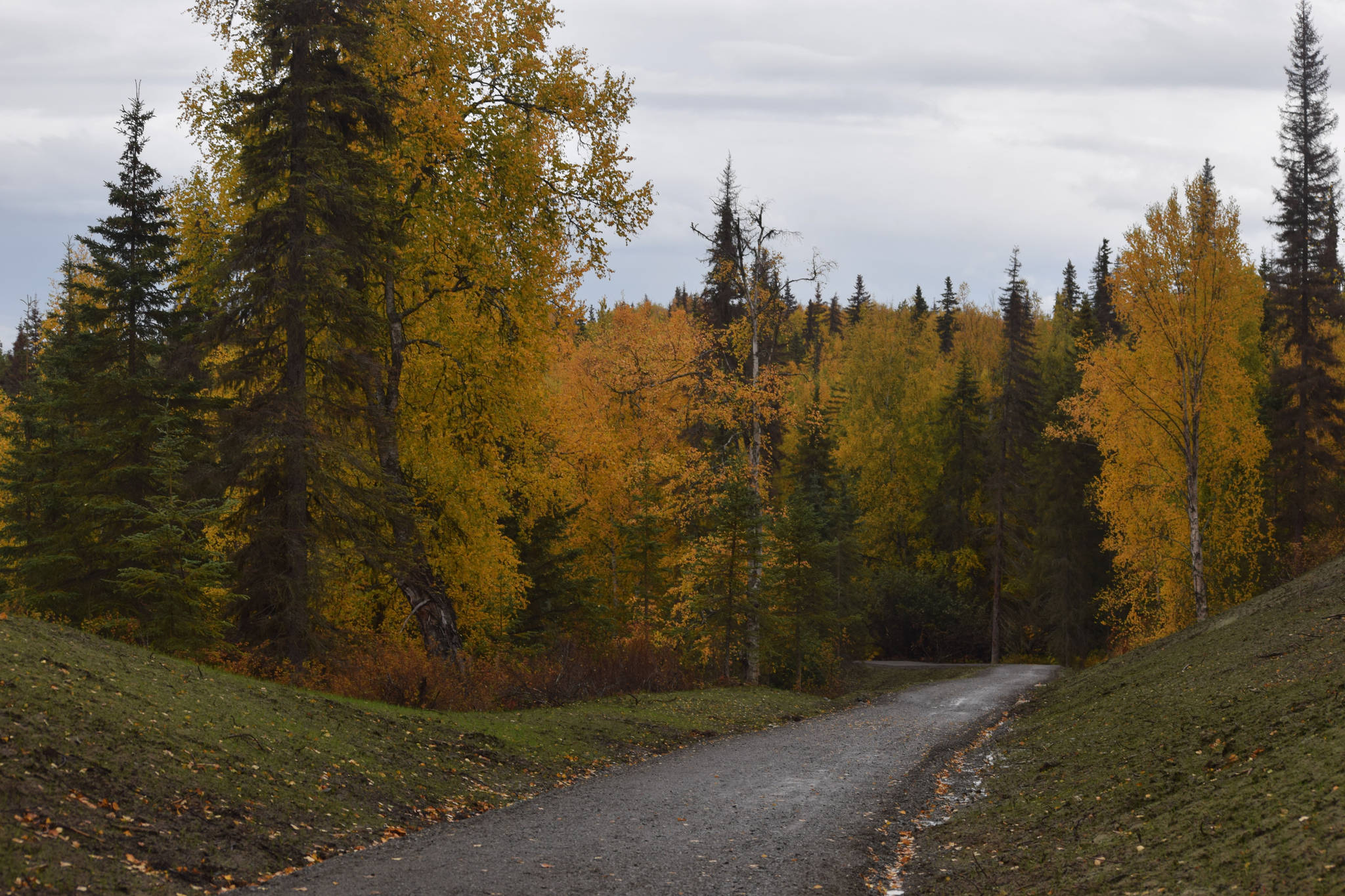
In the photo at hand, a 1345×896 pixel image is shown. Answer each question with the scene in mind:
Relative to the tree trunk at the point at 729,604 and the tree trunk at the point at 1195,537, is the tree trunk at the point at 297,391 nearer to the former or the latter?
the tree trunk at the point at 729,604

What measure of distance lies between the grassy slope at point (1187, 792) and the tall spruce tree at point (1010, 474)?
33907mm

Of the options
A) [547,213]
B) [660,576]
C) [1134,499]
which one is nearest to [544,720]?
[547,213]

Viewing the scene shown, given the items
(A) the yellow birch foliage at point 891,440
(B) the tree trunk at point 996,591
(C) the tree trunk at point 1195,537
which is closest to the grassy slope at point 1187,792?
(C) the tree trunk at point 1195,537

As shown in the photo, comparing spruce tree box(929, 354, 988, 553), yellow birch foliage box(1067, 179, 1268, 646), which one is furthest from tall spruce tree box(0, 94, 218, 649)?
spruce tree box(929, 354, 988, 553)

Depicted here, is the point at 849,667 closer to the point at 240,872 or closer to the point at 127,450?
the point at 127,450

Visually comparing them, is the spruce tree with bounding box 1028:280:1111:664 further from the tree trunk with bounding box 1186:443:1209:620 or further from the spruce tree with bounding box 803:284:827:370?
the spruce tree with bounding box 803:284:827:370

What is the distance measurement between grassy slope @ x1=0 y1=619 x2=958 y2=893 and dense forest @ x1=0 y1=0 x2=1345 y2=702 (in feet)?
8.02

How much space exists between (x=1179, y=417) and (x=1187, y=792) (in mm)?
21490

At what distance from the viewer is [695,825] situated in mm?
8766

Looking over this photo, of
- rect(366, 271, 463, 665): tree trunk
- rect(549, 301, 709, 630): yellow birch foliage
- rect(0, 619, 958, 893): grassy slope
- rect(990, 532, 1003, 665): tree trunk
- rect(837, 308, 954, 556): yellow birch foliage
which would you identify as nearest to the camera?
rect(0, 619, 958, 893): grassy slope

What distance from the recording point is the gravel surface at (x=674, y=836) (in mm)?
6762

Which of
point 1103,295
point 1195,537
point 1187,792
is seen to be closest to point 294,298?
point 1187,792

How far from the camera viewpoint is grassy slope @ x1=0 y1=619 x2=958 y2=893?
600 cm

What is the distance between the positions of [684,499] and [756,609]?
3459 mm
